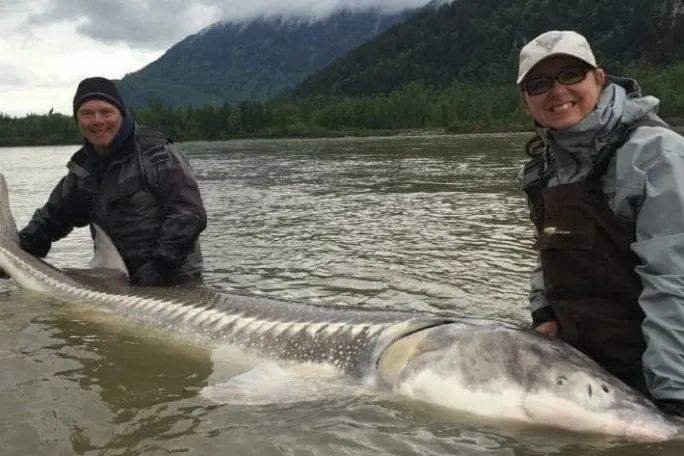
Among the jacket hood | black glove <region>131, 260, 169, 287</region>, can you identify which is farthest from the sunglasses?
black glove <region>131, 260, 169, 287</region>

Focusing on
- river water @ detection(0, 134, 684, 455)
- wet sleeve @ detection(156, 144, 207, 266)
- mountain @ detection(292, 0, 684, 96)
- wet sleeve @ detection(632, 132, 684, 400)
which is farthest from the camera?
mountain @ detection(292, 0, 684, 96)

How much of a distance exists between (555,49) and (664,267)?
41.1 inches

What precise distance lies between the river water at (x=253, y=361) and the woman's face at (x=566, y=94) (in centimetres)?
139

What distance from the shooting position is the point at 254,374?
384 cm

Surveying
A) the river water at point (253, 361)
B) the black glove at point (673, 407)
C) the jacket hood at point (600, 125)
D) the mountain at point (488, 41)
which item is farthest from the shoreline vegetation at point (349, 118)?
the black glove at point (673, 407)

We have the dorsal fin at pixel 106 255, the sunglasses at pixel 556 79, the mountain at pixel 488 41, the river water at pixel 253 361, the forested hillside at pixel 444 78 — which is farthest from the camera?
the mountain at pixel 488 41

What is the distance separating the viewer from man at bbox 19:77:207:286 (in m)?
5.90

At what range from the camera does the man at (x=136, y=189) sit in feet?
19.4

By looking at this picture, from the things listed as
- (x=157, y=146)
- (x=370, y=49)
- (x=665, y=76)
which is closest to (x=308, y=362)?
(x=157, y=146)

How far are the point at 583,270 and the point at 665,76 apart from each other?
70.0 meters

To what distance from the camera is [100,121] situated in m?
5.98

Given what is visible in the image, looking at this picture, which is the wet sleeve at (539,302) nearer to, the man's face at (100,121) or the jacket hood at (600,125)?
the jacket hood at (600,125)

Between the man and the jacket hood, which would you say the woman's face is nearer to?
the jacket hood

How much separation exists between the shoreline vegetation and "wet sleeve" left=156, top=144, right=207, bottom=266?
53.1m
